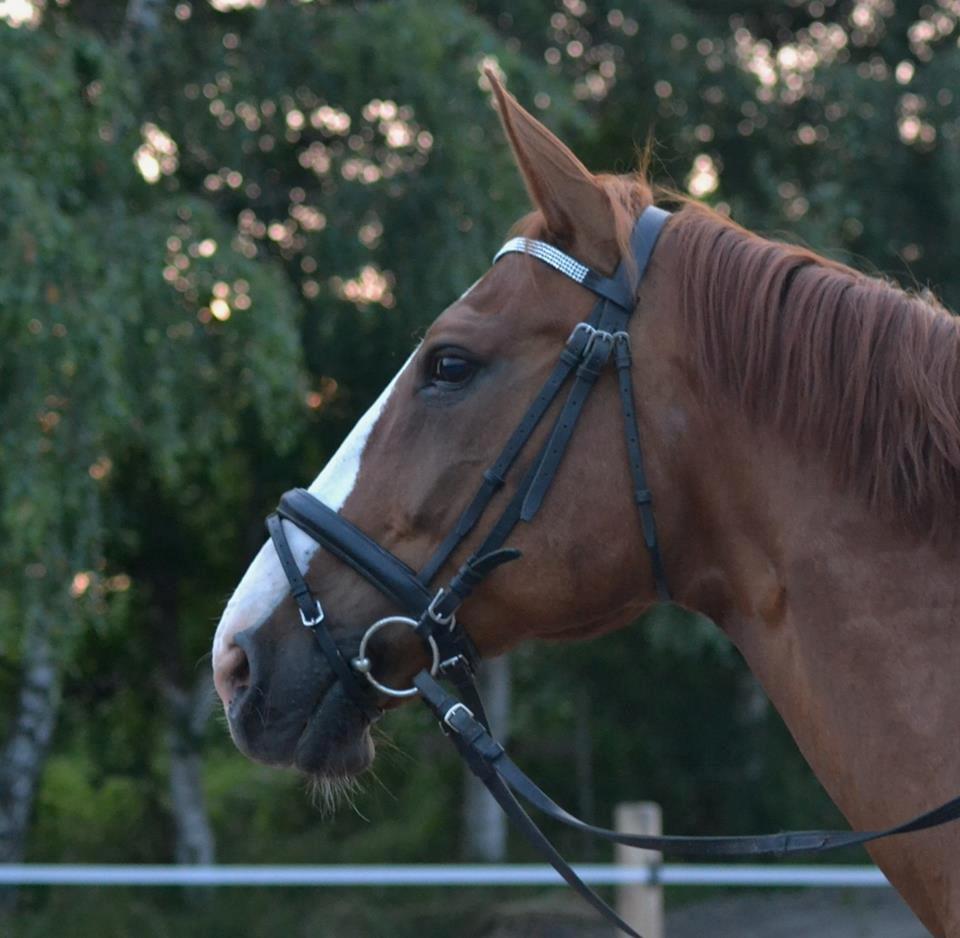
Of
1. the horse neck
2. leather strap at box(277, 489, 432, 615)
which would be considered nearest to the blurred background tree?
the horse neck

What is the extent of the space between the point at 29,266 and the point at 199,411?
1.26 metres

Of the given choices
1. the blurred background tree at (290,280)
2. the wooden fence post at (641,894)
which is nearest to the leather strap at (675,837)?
the blurred background tree at (290,280)

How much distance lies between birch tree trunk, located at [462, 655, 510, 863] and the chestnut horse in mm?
7536

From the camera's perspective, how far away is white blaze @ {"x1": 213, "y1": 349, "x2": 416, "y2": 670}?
6.62ft

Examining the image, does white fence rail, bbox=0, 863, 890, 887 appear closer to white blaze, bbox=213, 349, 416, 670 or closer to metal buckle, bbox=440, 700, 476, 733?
metal buckle, bbox=440, 700, 476, 733

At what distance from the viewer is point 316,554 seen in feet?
6.66

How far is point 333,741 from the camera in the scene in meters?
2.04

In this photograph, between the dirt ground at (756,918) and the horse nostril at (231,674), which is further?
the dirt ground at (756,918)

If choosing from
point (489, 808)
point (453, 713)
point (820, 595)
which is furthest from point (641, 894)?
point (489, 808)

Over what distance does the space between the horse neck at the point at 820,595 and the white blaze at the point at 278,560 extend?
0.47 m

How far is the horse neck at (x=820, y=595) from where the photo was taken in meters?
1.77

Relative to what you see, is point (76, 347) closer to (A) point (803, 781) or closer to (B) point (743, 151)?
(B) point (743, 151)

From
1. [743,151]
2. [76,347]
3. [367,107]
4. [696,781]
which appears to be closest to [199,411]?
[76,347]

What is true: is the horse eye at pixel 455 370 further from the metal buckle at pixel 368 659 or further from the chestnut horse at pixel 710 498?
the metal buckle at pixel 368 659
